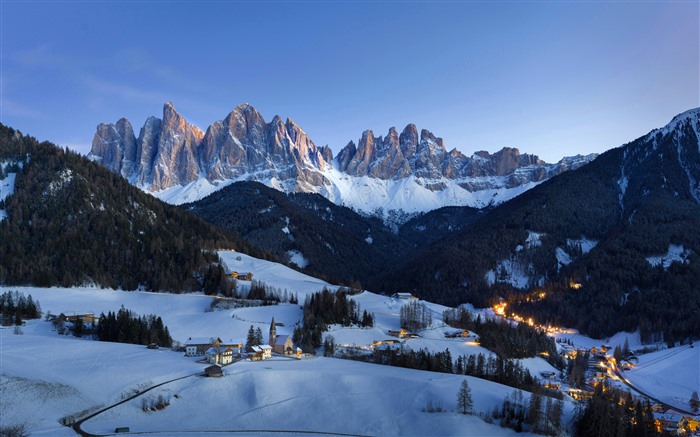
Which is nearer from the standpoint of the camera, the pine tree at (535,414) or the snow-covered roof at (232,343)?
the pine tree at (535,414)

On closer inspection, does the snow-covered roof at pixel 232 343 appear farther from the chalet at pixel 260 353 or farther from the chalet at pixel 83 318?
the chalet at pixel 83 318

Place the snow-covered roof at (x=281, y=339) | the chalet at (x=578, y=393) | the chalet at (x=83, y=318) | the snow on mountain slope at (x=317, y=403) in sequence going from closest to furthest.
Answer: the snow on mountain slope at (x=317, y=403) → the chalet at (x=578, y=393) → the snow-covered roof at (x=281, y=339) → the chalet at (x=83, y=318)

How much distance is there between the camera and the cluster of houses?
261 ft

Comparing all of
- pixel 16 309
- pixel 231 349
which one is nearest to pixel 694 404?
pixel 231 349

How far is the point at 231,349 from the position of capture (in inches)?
3381

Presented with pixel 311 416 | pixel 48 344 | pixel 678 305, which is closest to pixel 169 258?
pixel 48 344

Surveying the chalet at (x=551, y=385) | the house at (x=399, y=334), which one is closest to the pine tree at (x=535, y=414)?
the chalet at (x=551, y=385)

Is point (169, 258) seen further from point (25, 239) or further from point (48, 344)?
point (48, 344)

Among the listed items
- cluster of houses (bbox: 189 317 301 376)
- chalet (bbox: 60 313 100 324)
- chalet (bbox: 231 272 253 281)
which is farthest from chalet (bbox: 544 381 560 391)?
chalet (bbox: 231 272 253 281)

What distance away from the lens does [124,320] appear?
94875 mm

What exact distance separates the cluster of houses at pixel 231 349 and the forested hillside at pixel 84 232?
180ft

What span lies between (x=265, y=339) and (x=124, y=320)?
2426 cm

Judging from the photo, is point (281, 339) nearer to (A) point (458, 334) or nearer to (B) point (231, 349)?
(B) point (231, 349)

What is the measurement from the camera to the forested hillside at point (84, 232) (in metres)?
133
